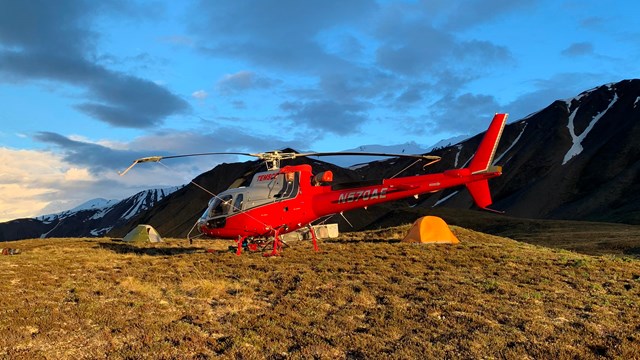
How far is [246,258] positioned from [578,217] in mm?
85420

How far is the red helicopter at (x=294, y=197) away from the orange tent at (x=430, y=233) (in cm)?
411

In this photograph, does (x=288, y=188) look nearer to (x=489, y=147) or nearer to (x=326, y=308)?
(x=489, y=147)

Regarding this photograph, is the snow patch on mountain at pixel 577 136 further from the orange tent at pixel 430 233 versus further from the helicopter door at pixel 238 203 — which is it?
the helicopter door at pixel 238 203

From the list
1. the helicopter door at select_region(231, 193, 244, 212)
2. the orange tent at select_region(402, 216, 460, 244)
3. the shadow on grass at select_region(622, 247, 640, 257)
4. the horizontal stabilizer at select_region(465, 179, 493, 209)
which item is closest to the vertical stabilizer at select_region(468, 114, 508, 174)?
the horizontal stabilizer at select_region(465, 179, 493, 209)

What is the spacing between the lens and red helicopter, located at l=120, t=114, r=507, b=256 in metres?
18.9

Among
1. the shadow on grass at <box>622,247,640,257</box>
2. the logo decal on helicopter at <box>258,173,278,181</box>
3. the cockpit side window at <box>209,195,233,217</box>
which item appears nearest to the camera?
the logo decal on helicopter at <box>258,173,278,181</box>

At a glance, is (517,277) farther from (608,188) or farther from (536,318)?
(608,188)

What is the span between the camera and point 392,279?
13.9 meters

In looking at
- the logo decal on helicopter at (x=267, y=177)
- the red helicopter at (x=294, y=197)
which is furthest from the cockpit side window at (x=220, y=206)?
the logo decal on helicopter at (x=267, y=177)

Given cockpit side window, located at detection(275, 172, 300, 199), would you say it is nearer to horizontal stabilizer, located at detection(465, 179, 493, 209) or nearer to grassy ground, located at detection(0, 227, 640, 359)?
grassy ground, located at detection(0, 227, 640, 359)

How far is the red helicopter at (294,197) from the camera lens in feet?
61.9

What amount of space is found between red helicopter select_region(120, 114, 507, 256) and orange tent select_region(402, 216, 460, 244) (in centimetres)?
411

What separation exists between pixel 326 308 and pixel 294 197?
31.1 feet

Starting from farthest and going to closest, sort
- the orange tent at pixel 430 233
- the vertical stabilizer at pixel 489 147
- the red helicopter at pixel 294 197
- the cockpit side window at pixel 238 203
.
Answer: the orange tent at pixel 430 233
the cockpit side window at pixel 238 203
the red helicopter at pixel 294 197
the vertical stabilizer at pixel 489 147
